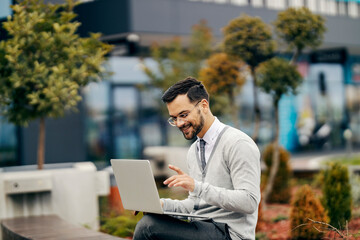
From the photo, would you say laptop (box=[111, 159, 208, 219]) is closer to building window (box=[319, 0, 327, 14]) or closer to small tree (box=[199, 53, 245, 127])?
small tree (box=[199, 53, 245, 127])

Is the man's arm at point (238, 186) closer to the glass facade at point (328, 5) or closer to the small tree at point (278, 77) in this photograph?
the small tree at point (278, 77)

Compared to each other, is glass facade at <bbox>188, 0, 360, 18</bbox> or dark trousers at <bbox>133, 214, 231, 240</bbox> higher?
glass facade at <bbox>188, 0, 360, 18</bbox>

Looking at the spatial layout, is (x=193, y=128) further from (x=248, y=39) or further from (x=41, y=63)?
(x=248, y=39)

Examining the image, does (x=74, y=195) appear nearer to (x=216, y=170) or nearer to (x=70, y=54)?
(x=70, y=54)

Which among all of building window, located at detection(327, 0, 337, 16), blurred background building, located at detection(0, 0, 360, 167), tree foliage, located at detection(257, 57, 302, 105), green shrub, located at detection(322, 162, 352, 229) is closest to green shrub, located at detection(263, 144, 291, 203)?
blurred background building, located at detection(0, 0, 360, 167)

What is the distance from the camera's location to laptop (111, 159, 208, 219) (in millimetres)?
2879

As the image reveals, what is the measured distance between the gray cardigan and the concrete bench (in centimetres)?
156

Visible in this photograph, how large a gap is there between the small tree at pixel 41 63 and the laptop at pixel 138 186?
3.61 metres

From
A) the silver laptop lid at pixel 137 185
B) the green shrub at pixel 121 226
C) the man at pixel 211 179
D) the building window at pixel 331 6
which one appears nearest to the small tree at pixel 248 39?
the green shrub at pixel 121 226

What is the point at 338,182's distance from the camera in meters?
6.21

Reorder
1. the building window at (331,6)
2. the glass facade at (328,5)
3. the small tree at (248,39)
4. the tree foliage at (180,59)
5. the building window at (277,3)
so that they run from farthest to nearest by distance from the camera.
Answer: the building window at (331,6) → the glass facade at (328,5) → the building window at (277,3) → the tree foliage at (180,59) → the small tree at (248,39)

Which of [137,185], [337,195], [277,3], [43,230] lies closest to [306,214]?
[337,195]

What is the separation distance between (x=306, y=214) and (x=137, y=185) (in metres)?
3.33

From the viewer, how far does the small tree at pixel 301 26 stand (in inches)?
307
